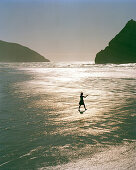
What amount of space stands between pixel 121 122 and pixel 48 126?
4464 millimetres

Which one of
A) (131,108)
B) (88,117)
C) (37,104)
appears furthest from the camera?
(37,104)

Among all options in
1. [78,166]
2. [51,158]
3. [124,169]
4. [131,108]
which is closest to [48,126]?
[51,158]

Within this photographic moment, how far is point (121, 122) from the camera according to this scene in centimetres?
1299

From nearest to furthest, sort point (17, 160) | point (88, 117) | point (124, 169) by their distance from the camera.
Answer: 1. point (124, 169)
2. point (17, 160)
3. point (88, 117)

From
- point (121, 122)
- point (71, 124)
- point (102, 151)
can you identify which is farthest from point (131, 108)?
point (102, 151)

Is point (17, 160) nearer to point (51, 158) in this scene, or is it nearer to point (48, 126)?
point (51, 158)

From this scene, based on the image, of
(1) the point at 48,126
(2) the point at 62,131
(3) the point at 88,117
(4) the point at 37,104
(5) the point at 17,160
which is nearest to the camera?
(5) the point at 17,160

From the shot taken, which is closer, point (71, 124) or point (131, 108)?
point (71, 124)

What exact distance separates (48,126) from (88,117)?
3.26m

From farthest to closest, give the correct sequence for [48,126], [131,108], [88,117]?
[131,108]
[88,117]
[48,126]

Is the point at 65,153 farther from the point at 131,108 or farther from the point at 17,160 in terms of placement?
the point at 131,108

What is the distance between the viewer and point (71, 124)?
1271 cm

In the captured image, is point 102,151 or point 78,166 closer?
point 78,166

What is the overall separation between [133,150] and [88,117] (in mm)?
5812
